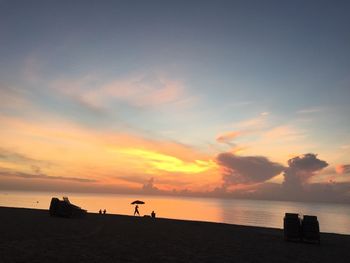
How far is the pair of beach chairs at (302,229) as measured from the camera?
71.9 feet

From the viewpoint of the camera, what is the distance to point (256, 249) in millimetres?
18516

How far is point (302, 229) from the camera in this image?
72.9ft

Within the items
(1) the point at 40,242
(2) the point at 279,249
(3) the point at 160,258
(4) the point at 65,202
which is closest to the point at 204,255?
(3) the point at 160,258

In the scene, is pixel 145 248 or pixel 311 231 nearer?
pixel 145 248

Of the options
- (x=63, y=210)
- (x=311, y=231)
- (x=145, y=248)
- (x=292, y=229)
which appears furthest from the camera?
(x=63, y=210)

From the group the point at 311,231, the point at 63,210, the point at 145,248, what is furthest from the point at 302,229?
the point at 63,210

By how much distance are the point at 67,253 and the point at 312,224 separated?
51.9 ft

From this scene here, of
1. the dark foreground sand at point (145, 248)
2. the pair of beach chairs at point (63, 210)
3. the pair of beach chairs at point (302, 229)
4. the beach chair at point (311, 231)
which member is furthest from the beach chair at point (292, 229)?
the pair of beach chairs at point (63, 210)

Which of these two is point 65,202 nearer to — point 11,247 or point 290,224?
point 11,247

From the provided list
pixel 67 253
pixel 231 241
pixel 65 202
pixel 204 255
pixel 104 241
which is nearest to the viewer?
pixel 67 253

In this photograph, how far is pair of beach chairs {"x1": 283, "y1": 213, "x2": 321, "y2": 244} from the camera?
21925 millimetres

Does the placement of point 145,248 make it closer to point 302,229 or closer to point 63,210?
point 302,229

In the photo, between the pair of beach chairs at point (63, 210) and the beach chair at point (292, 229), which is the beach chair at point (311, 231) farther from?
the pair of beach chairs at point (63, 210)

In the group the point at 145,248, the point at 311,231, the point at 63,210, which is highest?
the point at 63,210
